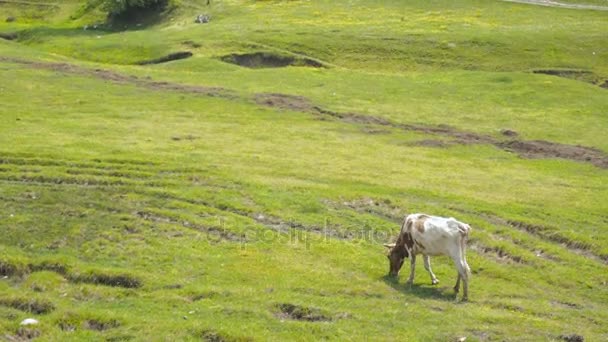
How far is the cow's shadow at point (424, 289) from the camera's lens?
24891mm

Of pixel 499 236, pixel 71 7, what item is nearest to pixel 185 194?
pixel 499 236

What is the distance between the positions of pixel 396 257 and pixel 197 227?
343 inches

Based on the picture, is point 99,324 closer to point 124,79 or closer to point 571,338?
point 571,338

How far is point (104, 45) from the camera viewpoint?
86500 mm

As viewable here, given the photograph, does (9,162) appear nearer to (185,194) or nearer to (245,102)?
(185,194)

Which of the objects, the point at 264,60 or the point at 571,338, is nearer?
the point at 571,338

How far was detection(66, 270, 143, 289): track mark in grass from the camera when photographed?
24.7 metres

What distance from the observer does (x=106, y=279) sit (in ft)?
81.7

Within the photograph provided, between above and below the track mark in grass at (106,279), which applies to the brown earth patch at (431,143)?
below

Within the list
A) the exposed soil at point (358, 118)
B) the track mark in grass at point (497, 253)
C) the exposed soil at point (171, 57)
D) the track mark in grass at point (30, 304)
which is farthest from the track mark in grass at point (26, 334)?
the exposed soil at point (171, 57)

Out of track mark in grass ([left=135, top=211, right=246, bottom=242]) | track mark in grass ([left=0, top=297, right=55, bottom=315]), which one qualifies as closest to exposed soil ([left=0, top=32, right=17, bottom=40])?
track mark in grass ([left=135, top=211, right=246, bottom=242])

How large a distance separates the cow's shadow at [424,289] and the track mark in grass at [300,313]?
11.8 feet

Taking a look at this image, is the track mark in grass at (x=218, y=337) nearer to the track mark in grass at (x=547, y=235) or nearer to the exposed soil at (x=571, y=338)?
the exposed soil at (x=571, y=338)

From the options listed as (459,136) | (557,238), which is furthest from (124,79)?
(557,238)
